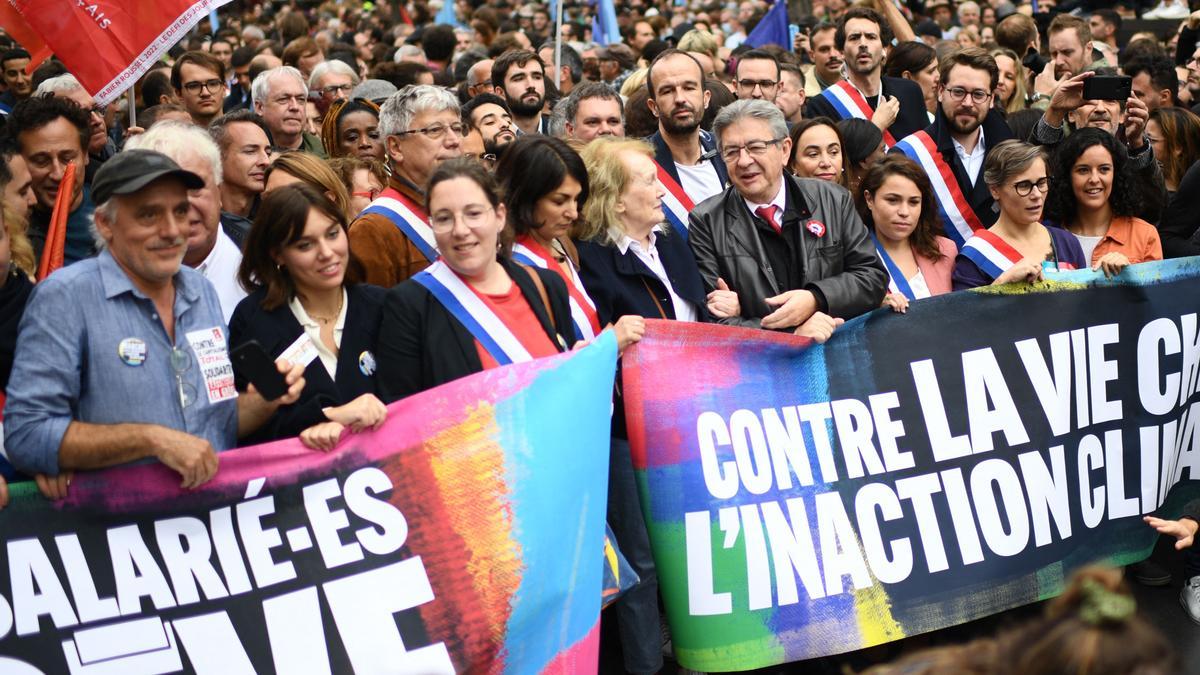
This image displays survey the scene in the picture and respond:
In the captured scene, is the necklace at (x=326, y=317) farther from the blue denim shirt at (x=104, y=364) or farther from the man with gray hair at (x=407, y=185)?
the man with gray hair at (x=407, y=185)

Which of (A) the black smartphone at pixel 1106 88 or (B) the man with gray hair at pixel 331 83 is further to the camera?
(B) the man with gray hair at pixel 331 83

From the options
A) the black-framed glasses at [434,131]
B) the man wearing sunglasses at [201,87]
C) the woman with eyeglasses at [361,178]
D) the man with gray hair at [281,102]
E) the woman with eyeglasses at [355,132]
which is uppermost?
the man wearing sunglasses at [201,87]

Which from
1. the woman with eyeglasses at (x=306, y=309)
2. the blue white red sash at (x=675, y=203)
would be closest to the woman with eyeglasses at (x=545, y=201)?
the woman with eyeglasses at (x=306, y=309)

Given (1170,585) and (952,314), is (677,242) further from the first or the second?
(1170,585)

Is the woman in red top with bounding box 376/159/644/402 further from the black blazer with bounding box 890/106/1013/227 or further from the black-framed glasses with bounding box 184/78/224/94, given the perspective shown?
the black-framed glasses with bounding box 184/78/224/94

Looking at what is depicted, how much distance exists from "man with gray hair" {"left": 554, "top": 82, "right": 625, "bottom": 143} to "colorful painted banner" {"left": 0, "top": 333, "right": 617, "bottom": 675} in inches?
105

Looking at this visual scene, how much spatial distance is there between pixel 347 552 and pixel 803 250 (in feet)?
7.18

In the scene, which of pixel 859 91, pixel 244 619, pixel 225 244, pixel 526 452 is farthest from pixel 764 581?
pixel 859 91

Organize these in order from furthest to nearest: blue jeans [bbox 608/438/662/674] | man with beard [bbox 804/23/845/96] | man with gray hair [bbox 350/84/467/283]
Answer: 1. man with beard [bbox 804/23/845/96]
2. man with gray hair [bbox 350/84/467/283]
3. blue jeans [bbox 608/438/662/674]

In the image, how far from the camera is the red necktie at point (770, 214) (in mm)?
5281

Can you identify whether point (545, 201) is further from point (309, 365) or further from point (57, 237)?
point (57, 237)

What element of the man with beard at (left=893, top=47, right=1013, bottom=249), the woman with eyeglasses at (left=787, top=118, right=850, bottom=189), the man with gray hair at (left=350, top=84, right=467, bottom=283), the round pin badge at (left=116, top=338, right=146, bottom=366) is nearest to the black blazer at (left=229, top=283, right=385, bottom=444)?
the round pin badge at (left=116, top=338, right=146, bottom=366)

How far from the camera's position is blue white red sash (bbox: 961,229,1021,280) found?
569 cm

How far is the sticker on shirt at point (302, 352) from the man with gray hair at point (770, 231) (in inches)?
65.8
